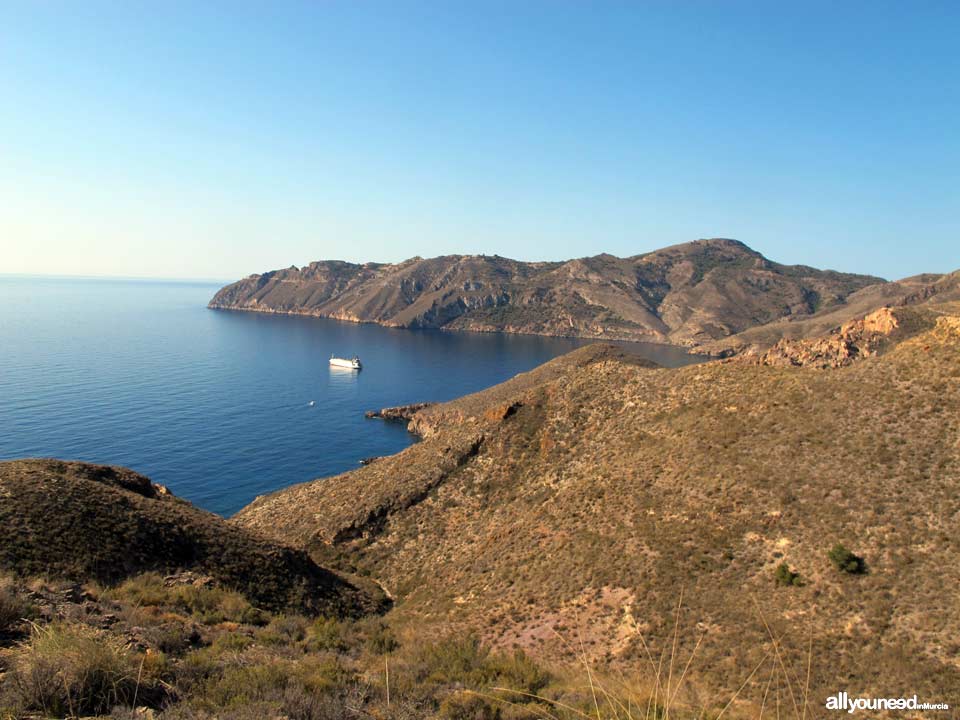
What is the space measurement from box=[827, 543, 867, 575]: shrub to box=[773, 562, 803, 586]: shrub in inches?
67.6

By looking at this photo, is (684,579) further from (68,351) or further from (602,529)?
(68,351)

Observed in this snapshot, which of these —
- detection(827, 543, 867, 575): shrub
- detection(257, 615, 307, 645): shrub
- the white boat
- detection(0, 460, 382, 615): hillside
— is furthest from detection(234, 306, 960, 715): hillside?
the white boat

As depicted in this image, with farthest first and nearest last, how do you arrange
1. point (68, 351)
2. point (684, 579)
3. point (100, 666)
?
point (68, 351), point (684, 579), point (100, 666)

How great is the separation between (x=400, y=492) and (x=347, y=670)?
3007cm

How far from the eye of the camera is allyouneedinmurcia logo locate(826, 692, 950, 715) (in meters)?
16.3

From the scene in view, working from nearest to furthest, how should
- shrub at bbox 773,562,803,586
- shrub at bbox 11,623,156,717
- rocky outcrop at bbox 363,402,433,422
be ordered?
shrub at bbox 11,623,156,717
shrub at bbox 773,562,803,586
rocky outcrop at bbox 363,402,433,422

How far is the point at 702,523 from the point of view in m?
28.9

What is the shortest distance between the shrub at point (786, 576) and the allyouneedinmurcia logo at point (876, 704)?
271 inches

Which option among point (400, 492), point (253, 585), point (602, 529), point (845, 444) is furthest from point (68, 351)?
point (845, 444)

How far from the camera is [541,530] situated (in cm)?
3381

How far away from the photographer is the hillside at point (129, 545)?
73.5 ft

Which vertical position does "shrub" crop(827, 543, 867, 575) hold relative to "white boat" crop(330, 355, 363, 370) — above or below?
above

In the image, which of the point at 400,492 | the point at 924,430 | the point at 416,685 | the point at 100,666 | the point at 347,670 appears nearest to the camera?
the point at 100,666

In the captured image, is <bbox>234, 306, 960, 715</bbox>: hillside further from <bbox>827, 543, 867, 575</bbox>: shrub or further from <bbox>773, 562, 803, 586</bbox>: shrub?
<bbox>827, 543, 867, 575</bbox>: shrub
